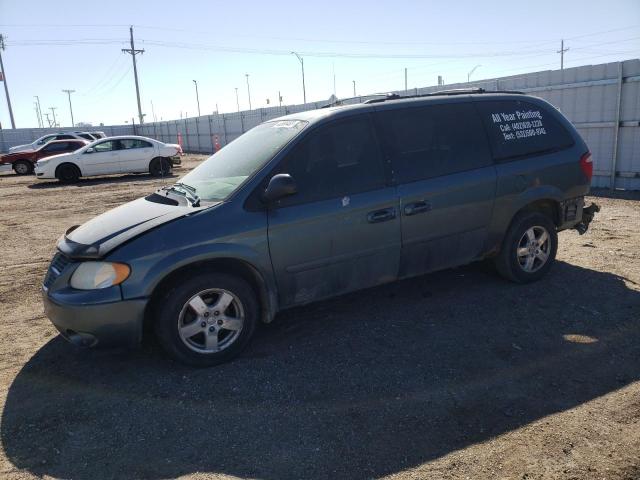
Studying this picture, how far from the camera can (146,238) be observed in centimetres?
357

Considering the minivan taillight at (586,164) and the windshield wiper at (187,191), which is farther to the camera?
the minivan taillight at (586,164)

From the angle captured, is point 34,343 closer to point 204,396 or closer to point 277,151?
point 204,396

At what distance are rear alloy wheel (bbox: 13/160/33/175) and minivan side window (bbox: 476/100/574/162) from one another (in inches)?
941

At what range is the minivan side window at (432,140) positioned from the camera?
4406 millimetres

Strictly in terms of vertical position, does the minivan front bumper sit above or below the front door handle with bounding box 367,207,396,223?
below

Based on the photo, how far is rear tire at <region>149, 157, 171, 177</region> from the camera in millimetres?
18938

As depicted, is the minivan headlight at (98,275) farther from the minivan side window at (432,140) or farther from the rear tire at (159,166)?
the rear tire at (159,166)

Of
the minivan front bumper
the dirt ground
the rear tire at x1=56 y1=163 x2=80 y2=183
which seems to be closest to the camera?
the dirt ground

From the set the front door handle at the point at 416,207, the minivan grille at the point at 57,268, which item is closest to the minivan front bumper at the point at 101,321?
the minivan grille at the point at 57,268

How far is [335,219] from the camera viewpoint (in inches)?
159

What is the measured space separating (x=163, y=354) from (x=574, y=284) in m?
4.09

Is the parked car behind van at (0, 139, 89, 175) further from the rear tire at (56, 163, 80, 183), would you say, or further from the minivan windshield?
the minivan windshield

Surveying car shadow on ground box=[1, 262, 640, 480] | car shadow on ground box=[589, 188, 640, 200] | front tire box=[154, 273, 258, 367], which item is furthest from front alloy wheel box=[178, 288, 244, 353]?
car shadow on ground box=[589, 188, 640, 200]

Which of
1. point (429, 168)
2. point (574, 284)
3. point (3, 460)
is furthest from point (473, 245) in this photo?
point (3, 460)
